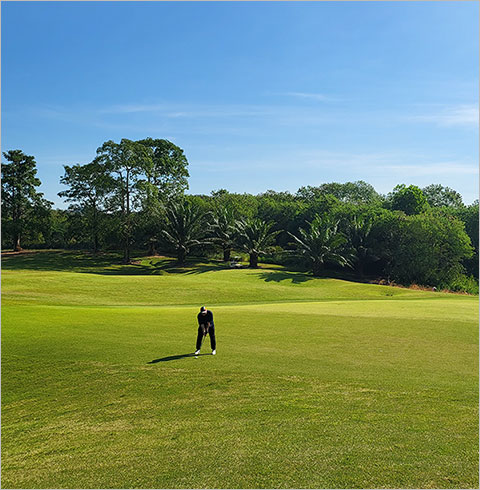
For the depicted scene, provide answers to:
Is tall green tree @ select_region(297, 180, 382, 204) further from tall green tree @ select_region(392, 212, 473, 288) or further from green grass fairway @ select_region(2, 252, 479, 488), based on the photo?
green grass fairway @ select_region(2, 252, 479, 488)

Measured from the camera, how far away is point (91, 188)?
58875 mm

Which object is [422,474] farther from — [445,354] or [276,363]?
[445,354]

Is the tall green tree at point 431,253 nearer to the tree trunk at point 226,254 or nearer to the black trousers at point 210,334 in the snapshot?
the tree trunk at point 226,254

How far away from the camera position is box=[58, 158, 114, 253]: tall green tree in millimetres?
54125

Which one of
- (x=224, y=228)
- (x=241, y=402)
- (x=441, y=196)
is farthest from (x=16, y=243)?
(x=441, y=196)

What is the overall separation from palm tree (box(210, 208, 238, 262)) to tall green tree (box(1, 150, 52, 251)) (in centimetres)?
2664

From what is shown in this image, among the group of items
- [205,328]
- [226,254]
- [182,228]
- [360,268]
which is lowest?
[360,268]

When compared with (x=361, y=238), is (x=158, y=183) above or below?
above

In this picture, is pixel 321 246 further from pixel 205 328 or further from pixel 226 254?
pixel 205 328

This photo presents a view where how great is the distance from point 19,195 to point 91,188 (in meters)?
12.3

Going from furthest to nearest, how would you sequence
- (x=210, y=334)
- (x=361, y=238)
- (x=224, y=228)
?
(x=224, y=228) < (x=361, y=238) < (x=210, y=334)

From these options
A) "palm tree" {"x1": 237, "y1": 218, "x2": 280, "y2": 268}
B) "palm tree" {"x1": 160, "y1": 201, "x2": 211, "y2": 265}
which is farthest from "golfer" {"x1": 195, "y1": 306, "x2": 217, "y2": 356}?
"palm tree" {"x1": 160, "y1": 201, "x2": 211, "y2": 265}

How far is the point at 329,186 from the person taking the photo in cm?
11750

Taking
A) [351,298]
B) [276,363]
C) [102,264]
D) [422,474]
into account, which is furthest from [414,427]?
[102,264]
